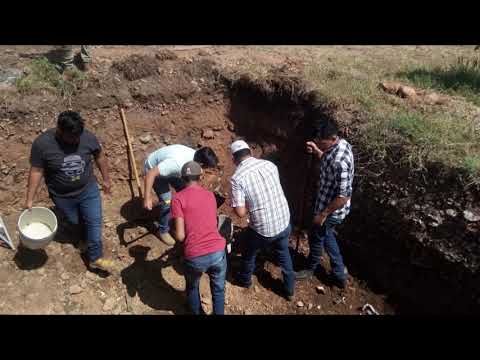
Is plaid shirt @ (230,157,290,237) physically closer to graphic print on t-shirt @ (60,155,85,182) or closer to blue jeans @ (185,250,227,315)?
blue jeans @ (185,250,227,315)

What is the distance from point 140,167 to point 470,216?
172 inches

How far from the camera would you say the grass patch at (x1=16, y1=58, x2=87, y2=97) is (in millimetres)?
5125

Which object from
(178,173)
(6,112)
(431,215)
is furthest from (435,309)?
(6,112)

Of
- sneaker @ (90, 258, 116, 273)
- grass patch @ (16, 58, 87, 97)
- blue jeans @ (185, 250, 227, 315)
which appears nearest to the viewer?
blue jeans @ (185, 250, 227, 315)

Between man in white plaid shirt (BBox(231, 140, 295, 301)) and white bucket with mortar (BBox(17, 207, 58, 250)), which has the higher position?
man in white plaid shirt (BBox(231, 140, 295, 301))

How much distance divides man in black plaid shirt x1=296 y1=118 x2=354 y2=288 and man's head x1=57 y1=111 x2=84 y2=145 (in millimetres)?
2243

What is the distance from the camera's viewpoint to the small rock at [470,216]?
3844 millimetres

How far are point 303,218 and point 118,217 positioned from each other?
2.56m

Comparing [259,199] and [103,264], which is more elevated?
[259,199]

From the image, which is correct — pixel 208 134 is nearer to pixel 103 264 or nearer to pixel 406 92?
pixel 103 264

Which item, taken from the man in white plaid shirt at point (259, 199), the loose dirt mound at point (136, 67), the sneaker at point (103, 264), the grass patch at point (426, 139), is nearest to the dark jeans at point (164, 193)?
the sneaker at point (103, 264)

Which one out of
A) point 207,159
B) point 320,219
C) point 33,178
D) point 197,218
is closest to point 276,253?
point 320,219

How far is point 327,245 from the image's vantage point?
4156 mm

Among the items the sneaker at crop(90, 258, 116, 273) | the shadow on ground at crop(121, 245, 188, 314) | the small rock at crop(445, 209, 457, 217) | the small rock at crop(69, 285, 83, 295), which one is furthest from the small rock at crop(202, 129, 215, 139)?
the small rock at crop(445, 209, 457, 217)
